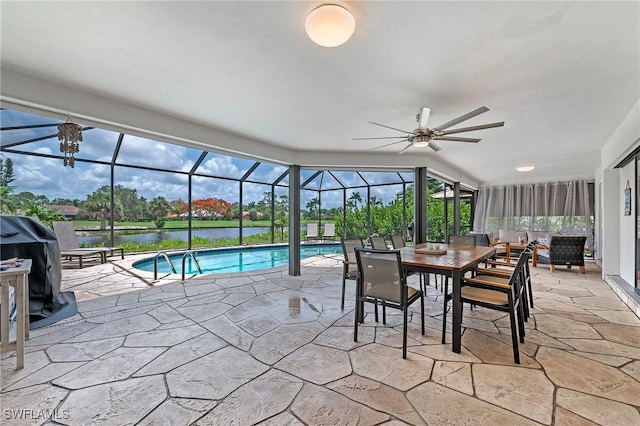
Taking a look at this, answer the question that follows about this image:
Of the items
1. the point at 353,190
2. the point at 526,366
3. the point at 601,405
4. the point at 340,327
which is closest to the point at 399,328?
the point at 340,327

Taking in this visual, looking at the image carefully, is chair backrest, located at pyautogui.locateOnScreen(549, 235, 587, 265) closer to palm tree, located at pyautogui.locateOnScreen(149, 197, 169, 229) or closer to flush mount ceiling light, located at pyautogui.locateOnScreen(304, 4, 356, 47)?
flush mount ceiling light, located at pyautogui.locateOnScreen(304, 4, 356, 47)

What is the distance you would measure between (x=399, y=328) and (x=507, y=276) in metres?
1.22

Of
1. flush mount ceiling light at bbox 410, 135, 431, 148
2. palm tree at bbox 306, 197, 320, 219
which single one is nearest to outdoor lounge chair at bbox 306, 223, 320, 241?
palm tree at bbox 306, 197, 320, 219

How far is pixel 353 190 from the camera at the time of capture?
1009 centimetres

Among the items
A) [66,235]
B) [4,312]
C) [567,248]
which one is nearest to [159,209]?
[66,235]

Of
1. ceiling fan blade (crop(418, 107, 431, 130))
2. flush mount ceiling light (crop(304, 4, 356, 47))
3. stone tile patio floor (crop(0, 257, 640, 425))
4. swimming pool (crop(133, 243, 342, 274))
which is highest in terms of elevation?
flush mount ceiling light (crop(304, 4, 356, 47))

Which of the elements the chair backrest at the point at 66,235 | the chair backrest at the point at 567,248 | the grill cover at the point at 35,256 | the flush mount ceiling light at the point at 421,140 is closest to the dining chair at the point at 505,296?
the flush mount ceiling light at the point at 421,140

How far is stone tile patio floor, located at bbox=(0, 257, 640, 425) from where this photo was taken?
1.66 meters

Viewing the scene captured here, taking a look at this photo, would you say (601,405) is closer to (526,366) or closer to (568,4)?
(526,366)

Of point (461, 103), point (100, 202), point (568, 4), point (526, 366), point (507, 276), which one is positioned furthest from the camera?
point (100, 202)

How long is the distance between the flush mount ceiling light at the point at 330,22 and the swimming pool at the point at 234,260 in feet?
17.7

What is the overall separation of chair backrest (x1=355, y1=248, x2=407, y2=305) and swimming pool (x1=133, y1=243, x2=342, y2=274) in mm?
4134

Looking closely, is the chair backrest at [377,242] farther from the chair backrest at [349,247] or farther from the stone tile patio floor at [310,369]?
the stone tile patio floor at [310,369]

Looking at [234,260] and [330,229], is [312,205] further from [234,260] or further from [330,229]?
[234,260]
